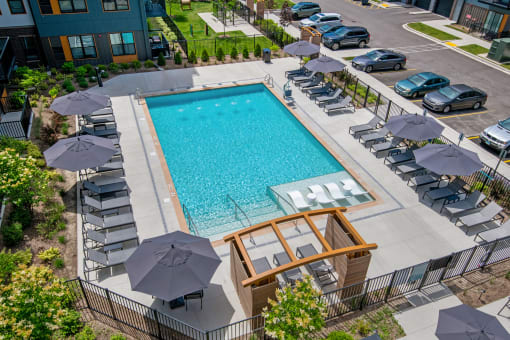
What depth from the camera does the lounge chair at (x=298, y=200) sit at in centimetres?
1642

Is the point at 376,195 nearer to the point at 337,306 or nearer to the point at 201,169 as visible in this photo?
the point at 337,306

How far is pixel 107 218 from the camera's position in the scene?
49.4ft

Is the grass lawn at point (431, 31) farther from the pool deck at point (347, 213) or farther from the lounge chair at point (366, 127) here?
the lounge chair at point (366, 127)

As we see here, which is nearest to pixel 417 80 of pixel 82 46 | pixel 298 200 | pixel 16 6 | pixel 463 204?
pixel 463 204

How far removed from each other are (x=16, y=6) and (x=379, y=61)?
25.9 m

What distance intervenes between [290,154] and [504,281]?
1096 cm

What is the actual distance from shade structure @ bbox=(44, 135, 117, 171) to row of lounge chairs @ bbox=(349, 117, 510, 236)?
42.8 feet

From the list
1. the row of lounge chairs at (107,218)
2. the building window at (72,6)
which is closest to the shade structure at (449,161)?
the row of lounge chairs at (107,218)

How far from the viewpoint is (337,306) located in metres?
12.1

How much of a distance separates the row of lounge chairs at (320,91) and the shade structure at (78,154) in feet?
44.4

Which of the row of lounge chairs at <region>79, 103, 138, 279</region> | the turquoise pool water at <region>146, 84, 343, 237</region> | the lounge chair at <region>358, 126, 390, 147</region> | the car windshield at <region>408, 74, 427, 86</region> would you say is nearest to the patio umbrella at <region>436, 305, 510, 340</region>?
the turquoise pool water at <region>146, 84, 343, 237</region>

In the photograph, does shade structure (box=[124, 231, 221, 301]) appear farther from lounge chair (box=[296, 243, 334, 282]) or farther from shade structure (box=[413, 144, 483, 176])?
shade structure (box=[413, 144, 483, 176])

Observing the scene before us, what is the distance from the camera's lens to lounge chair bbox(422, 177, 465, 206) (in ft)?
54.9

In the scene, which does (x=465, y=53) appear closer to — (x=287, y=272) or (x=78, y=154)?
(x=287, y=272)
